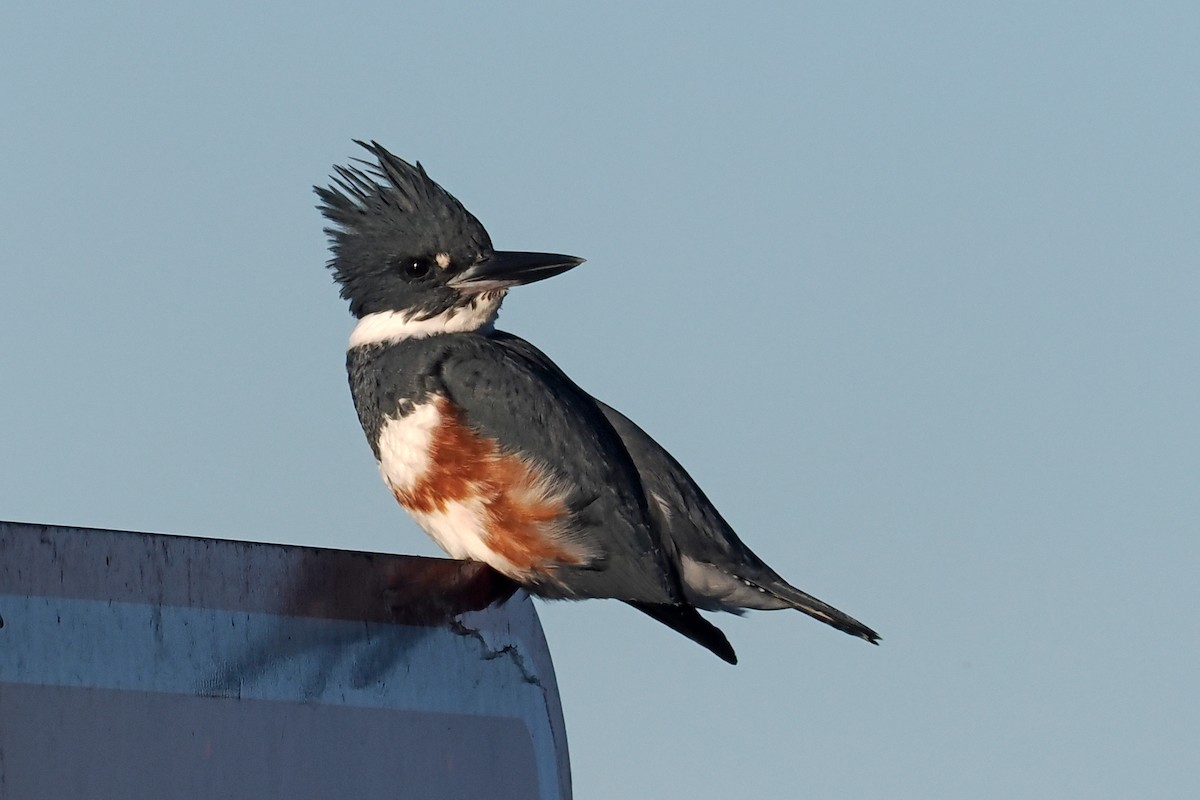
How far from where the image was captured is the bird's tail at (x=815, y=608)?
201 inches

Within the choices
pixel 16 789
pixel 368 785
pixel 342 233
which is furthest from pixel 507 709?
pixel 342 233

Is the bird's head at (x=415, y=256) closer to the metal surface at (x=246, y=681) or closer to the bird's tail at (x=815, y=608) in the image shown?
the bird's tail at (x=815, y=608)

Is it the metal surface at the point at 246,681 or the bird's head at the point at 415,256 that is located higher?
the bird's head at the point at 415,256

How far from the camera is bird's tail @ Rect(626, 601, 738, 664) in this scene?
5.07 metres

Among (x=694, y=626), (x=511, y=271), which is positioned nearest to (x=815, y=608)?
(x=694, y=626)

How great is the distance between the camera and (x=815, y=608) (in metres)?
5.18

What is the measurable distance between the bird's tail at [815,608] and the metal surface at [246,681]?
194 centimetres

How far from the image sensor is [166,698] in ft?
8.42

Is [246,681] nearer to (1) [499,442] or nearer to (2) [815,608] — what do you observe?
(1) [499,442]

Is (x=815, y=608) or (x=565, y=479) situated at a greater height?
(x=565, y=479)

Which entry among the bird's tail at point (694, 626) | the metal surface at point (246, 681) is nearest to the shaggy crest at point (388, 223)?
the bird's tail at point (694, 626)

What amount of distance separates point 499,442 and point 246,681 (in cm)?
233

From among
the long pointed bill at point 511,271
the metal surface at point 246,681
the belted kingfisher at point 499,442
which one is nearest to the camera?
the metal surface at point 246,681

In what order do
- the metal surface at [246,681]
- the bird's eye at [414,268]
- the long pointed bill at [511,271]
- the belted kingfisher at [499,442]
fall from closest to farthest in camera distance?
the metal surface at [246,681] < the belted kingfisher at [499,442] < the long pointed bill at [511,271] < the bird's eye at [414,268]
